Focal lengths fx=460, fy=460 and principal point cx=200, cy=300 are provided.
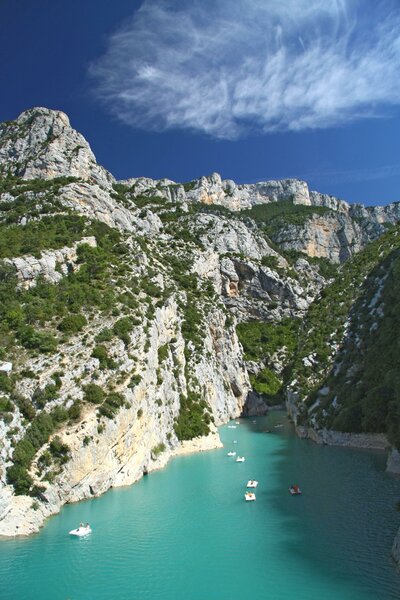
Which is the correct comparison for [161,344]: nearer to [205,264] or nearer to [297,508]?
[297,508]

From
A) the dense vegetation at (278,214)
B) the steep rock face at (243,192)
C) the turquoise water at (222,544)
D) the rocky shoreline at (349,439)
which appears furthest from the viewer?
the steep rock face at (243,192)

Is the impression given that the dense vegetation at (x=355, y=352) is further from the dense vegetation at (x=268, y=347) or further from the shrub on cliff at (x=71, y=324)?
the shrub on cliff at (x=71, y=324)

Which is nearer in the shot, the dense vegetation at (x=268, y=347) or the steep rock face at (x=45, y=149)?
the steep rock face at (x=45, y=149)

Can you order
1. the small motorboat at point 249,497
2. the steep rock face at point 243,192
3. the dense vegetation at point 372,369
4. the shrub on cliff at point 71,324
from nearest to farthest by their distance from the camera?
1. the small motorboat at point 249,497
2. the shrub on cliff at point 71,324
3. the dense vegetation at point 372,369
4. the steep rock face at point 243,192

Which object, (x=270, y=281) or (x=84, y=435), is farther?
(x=270, y=281)

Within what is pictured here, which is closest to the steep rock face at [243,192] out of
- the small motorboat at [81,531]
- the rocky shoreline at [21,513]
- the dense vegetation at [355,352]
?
the dense vegetation at [355,352]

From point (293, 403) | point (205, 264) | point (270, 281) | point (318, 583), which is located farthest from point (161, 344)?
point (270, 281)
